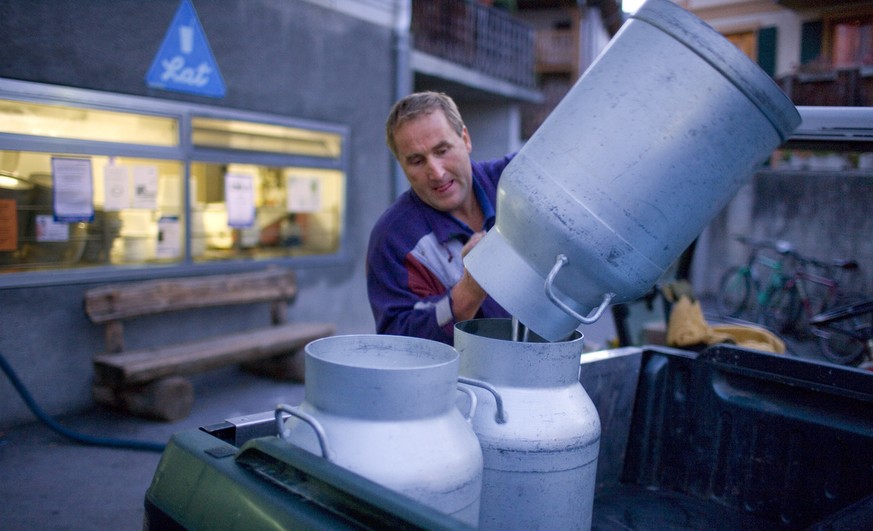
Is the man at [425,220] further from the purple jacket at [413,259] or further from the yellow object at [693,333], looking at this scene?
the yellow object at [693,333]

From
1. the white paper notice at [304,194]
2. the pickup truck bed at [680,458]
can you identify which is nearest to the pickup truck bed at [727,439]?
the pickup truck bed at [680,458]

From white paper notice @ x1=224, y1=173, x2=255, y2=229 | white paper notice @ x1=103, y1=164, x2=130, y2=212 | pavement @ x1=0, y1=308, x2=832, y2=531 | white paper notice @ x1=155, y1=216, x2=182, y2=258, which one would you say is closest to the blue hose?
pavement @ x1=0, y1=308, x2=832, y2=531

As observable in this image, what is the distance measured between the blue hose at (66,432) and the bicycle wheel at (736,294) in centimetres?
901

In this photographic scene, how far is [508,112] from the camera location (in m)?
13.1

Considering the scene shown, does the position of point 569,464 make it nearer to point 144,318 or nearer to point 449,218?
point 449,218

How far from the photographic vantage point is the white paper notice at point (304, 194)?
696cm

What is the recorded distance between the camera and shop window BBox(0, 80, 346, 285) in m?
4.89

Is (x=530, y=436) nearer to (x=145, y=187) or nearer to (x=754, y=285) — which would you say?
(x=145, y=187)

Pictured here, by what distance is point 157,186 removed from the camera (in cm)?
571

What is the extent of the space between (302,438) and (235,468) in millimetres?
162

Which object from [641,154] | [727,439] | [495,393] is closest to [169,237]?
[727,439]

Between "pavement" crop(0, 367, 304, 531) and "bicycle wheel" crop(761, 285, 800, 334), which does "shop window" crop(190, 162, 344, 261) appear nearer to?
"pavement" crop(0, 367, 304, 531)

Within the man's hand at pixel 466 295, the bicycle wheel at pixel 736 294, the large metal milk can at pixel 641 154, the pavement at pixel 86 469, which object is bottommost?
the pavement at pixel 86 469

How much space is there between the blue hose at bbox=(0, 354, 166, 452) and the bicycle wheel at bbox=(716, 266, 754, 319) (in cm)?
901
